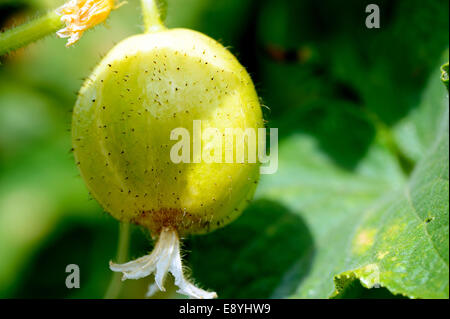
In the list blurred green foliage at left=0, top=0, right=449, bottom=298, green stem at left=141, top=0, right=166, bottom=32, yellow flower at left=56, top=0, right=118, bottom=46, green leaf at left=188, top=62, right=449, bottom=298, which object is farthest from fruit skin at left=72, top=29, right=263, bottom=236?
green leaf at left=188, top=62, right=449, bottom=298

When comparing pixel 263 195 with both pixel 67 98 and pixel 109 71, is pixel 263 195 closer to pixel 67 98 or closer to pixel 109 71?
pixel 109 71

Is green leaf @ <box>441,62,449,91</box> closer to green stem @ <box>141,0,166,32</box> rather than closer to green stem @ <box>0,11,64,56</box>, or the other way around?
green stem @ <box>141,0,166,32</box>

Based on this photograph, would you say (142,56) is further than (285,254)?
No

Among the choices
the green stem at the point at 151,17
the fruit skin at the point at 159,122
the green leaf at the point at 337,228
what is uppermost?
the green stem at the point at 151,17

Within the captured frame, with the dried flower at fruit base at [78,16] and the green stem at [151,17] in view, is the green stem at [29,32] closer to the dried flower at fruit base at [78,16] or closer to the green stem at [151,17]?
the dried flower at fruit base at [78,16]

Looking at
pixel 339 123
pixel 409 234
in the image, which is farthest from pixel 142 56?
pixel 339 123

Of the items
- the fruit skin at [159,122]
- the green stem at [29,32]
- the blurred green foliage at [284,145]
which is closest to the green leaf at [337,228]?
the blurred green foliage at [284,145]
